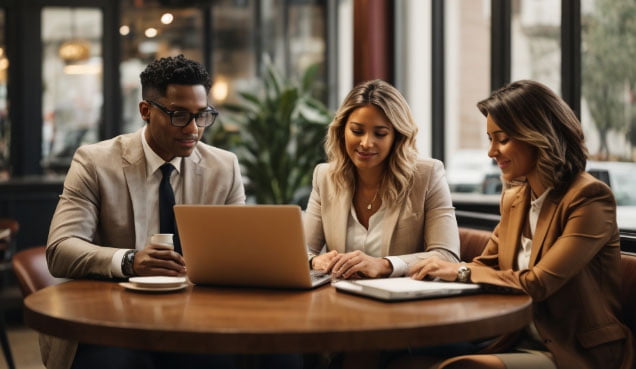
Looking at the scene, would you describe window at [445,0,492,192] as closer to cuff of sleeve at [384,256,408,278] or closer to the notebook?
cuff of sleeve at [384,256,408,278]

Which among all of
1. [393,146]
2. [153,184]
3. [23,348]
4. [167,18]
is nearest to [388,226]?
[393,146]

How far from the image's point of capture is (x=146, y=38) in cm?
725

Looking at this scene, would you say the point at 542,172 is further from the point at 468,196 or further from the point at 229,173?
the point at 468,196

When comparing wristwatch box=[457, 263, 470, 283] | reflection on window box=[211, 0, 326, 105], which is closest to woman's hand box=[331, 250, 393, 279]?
wristwatch box=[457, 263, 470, 283]

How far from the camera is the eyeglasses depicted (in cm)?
259

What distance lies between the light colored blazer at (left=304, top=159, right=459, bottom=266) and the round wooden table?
2.09 ft

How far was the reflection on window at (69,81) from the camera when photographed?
6.86 meters

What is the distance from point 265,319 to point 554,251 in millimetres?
822

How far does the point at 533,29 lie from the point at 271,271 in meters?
2.97

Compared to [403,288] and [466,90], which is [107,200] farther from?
[466,90]

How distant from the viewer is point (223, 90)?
7.51 m

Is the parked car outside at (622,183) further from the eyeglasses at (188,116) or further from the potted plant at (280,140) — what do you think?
the potted plant at (280,140)

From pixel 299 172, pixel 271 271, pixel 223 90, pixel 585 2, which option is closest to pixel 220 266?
pixel 271 271

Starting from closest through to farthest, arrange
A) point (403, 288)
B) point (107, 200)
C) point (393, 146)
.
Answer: point (403, 288) < point (107, 200) < point (393, 146)
